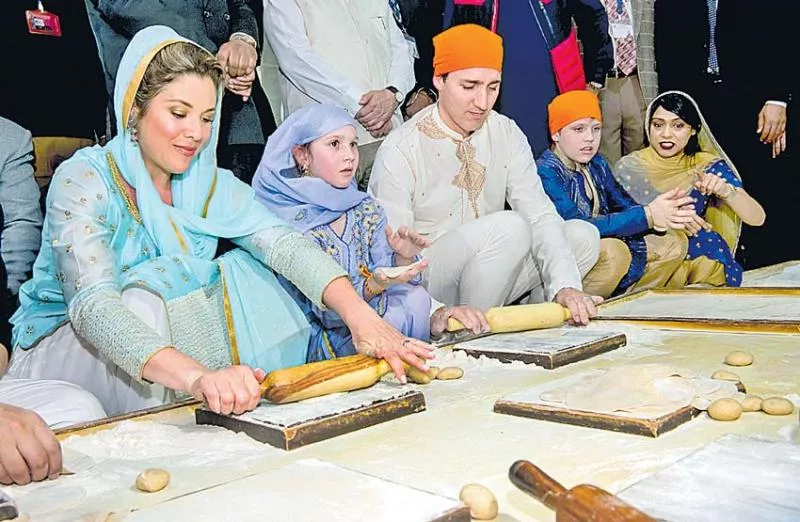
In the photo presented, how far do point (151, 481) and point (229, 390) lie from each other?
33cm

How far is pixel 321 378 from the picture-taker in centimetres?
175

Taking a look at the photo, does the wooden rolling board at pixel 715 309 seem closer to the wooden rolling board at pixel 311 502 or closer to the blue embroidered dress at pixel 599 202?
the blue embroidered dress at pixel 599 202

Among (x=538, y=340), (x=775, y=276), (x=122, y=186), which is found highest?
(x=122, y=186)

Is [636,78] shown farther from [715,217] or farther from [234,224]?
[234,224]

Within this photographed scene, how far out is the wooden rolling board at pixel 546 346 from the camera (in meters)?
2.12

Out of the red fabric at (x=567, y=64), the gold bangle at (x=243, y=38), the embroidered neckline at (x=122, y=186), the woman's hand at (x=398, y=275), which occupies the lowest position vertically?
the woman's hand at (x=398, y=275)

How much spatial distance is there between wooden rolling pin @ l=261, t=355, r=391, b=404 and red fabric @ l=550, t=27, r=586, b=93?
2728 millimetres

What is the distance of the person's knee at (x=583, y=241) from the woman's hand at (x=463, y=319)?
1.08 meters

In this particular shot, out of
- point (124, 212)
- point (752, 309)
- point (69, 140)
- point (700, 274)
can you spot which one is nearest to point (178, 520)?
point (124, 212)

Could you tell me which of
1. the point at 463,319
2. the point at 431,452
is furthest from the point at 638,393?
the point at 463,319

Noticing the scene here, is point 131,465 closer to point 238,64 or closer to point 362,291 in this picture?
point 362,291

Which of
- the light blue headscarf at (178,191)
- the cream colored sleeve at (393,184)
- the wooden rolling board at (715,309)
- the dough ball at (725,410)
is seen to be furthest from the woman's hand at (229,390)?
the cream colored sleeve at (393,184)

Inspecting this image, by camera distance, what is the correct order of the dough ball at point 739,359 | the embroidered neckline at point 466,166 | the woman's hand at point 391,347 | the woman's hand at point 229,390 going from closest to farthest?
the woman's hand at point 229,390 < the woman's hand at point 391,347 < the dough ball at point 739,359 < the embroidered neckline at point 466,166

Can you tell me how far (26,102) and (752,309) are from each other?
97.0 inches
